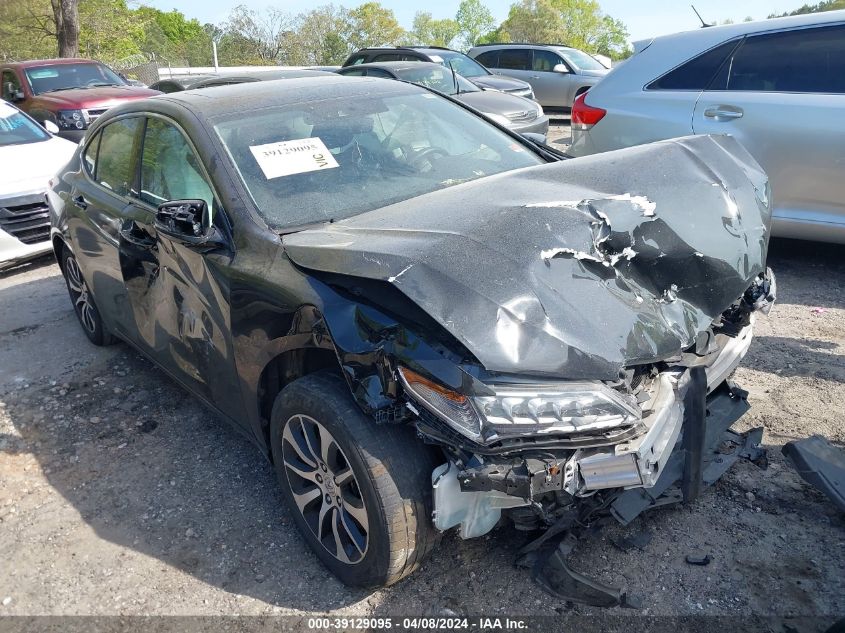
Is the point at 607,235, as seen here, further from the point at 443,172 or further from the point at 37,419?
the point at 37,419

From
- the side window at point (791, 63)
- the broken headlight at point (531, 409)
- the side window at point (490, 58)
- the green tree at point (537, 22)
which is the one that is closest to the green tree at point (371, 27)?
the green tree at point (537, 22)

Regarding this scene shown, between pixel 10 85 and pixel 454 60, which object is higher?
pixel 454 60

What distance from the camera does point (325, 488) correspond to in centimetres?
248

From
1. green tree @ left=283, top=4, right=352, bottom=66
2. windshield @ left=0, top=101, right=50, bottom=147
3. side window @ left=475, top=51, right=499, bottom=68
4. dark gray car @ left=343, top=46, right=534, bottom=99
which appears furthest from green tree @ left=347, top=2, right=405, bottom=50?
windshield @ left=0, top=101, right=50, bottom=147

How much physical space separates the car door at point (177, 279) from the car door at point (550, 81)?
12923 mm

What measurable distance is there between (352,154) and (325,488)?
1.52m

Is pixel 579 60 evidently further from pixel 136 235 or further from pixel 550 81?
pixel 136 235

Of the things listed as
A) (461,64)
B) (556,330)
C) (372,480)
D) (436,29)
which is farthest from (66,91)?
(436,29)

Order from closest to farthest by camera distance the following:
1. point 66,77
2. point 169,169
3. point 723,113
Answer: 1. point 169,169
2. point 723,113
3. point 66,77

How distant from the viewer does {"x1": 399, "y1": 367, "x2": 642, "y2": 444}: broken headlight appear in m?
1.94

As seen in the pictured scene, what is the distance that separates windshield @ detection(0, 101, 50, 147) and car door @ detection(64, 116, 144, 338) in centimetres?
371

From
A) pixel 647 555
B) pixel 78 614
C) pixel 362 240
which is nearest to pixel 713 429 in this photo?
pixel 647 555

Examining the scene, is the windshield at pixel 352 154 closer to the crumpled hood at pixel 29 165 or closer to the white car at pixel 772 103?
the white car at pixel 772 103

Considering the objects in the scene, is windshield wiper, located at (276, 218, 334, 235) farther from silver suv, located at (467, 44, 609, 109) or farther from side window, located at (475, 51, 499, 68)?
side window, located at (475, 51, 499, 68)
